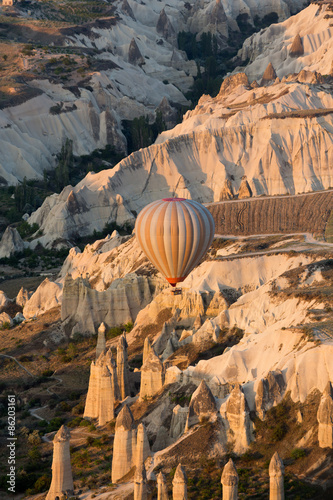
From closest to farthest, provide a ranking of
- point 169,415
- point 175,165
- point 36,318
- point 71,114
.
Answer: point 169,415, point 36,318, point 175,165, point 71,114

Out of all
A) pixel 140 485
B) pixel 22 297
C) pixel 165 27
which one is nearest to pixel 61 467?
pixel 140 485

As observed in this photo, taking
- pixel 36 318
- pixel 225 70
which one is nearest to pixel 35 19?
pixel 225 70

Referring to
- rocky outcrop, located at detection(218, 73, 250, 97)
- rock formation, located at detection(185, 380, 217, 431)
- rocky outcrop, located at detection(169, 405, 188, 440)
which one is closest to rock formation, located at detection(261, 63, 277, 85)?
rocky outcrop, located at detection(218, 73, 250, 97)

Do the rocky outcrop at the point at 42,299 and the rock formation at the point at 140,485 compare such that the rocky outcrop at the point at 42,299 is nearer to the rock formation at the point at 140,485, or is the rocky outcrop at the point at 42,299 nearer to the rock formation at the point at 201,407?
the rock formation at the point at 201,407

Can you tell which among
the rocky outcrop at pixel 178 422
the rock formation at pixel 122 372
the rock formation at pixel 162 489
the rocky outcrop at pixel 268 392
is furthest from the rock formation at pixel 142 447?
the rock formation at pixel 122 372

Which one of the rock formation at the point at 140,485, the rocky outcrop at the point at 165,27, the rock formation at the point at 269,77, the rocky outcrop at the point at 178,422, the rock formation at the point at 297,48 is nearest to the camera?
the rock formation at the point at 140,485

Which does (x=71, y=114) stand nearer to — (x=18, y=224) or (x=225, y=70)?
(x=18, y=224)
